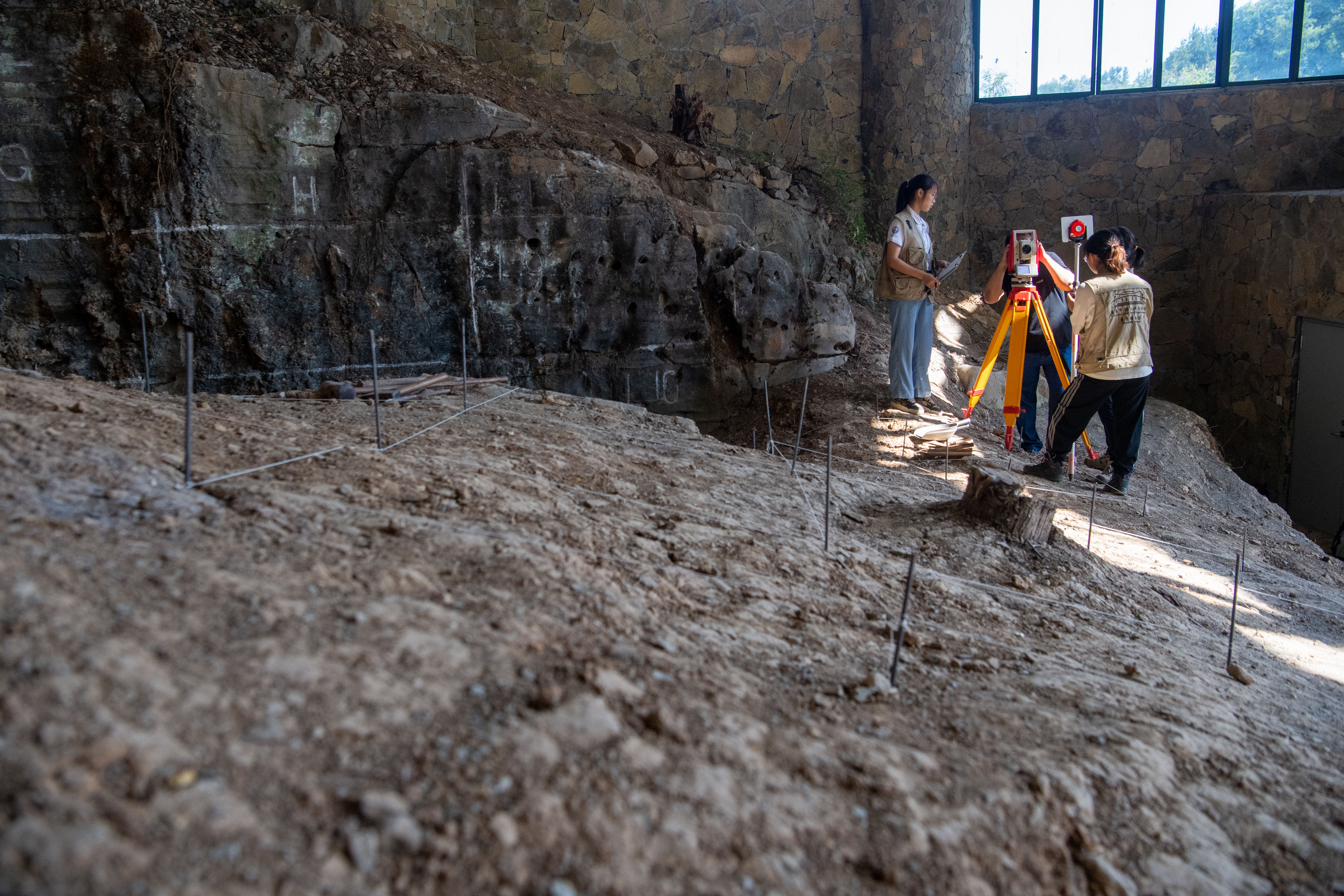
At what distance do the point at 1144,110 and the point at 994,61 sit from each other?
1.45 meters

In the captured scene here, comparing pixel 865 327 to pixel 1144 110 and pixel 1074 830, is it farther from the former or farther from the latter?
pixel 1074 830

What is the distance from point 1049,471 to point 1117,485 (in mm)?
354

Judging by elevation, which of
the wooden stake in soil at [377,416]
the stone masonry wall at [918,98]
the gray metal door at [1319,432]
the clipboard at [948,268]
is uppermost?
the stone masonry wall at [918,98]

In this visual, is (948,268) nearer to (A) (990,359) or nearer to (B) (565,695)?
(A) (990,359)

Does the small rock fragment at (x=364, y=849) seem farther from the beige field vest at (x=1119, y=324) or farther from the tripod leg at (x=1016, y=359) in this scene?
the tripod leg at (x=1016, y=359)

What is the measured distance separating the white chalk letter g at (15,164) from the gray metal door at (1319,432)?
8.73m

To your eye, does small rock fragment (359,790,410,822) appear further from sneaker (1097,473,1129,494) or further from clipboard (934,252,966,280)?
sneaker (1097,473,1129,494)

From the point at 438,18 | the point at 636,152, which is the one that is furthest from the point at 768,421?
the point at 438,18

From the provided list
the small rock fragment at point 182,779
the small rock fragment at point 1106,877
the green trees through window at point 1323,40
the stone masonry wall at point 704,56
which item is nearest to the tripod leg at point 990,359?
the stone masonry wall at point 704,56

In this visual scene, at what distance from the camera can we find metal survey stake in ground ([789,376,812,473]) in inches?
147

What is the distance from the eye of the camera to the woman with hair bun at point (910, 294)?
5.26 meters

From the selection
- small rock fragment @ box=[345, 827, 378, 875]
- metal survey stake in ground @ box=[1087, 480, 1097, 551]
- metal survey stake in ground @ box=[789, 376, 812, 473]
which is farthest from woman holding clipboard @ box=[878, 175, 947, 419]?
small rock fragment @ box=[345, 827, 378, 875]

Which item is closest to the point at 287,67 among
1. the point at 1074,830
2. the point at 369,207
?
the point at 369,207

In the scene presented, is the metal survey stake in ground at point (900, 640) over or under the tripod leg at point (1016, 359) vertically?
under
